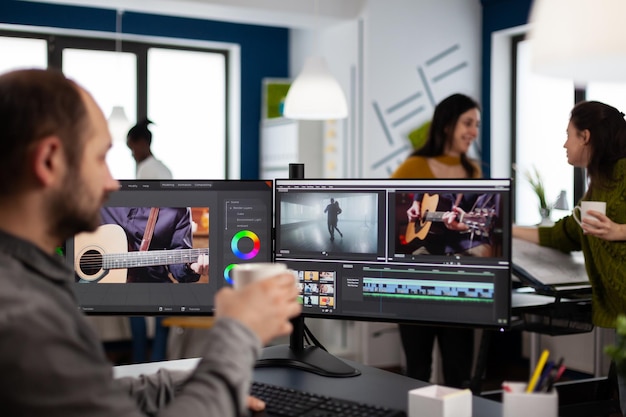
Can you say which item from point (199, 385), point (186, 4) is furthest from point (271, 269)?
point (186, 4)

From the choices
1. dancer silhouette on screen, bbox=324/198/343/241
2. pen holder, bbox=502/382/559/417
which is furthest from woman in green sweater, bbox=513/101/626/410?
pen holder, bbox=502/382/559/417

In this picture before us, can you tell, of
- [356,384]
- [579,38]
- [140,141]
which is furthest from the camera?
[140,141]

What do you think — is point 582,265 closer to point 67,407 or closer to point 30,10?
point 67,407

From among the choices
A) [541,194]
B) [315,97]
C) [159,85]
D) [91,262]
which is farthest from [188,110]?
[91,262]

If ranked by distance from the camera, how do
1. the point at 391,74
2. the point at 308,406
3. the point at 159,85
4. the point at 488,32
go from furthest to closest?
the point at 159,85 → the point at 488,32 → the point at 391,74 → the point at 308,406

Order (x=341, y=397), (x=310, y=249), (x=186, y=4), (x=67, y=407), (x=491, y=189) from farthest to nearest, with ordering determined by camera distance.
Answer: (x=186, y=4)
(x=310, y=249)
(x=491, y=189)
(x=341, y=397)
(x=67, y=407)

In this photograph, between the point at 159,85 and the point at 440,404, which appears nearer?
the point at 440,404

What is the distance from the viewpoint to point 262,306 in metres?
1.16

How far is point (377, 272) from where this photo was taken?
6.17 ft

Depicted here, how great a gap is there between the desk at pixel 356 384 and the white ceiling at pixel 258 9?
12.8 feet

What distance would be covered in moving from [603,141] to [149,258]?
1.65 meters

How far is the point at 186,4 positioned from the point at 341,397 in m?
4.22

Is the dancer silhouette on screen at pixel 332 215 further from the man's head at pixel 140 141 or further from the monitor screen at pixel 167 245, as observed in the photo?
the man's head at pixel 140 141

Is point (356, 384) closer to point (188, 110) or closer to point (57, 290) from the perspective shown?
point (57, 290)
